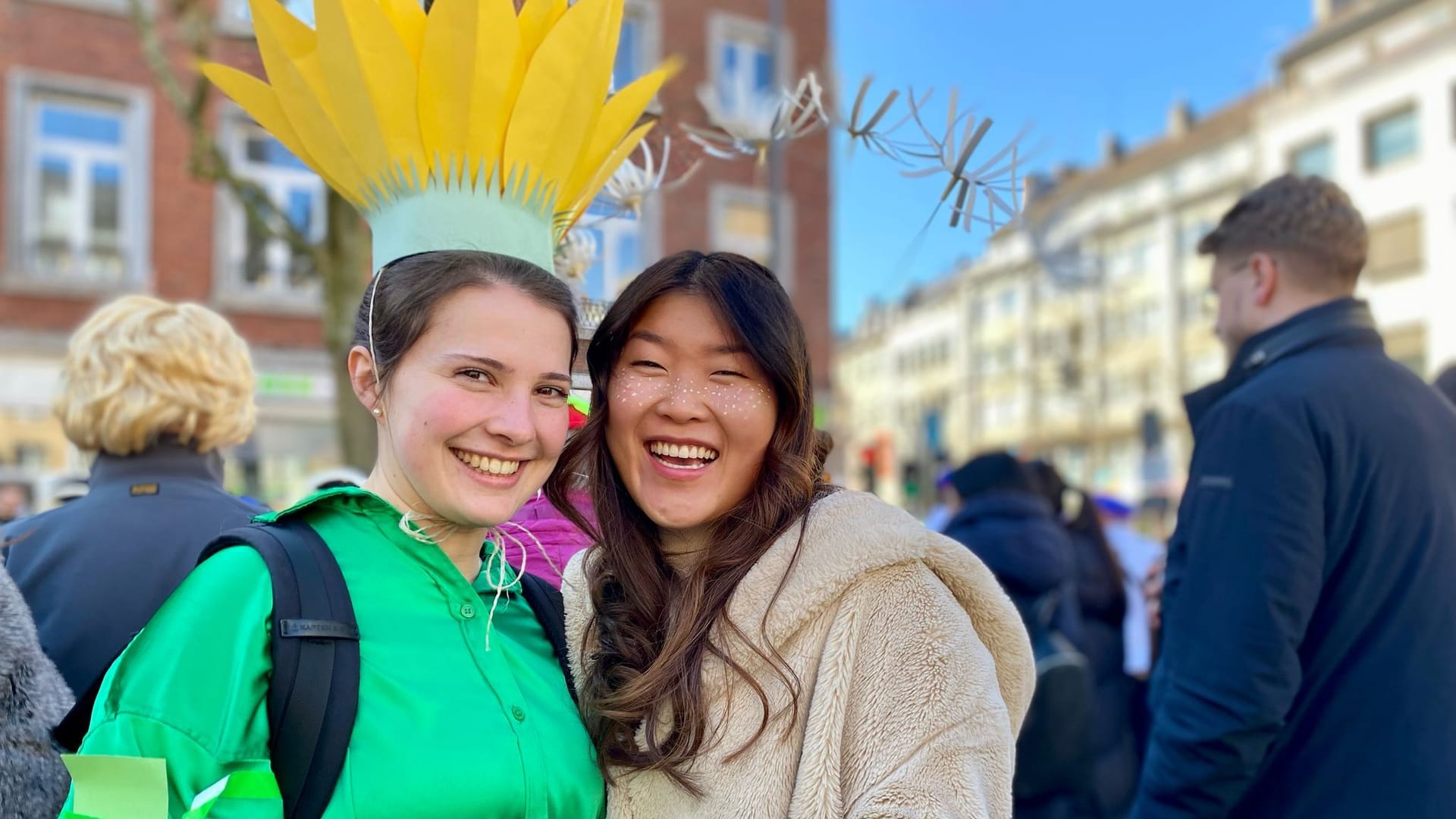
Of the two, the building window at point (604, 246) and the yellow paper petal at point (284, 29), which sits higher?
the yellow paper petal at point (284, 29)

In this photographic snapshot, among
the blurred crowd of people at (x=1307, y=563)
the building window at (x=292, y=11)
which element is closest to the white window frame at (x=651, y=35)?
the building window at (x=292, y=11)

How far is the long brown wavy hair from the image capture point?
6.01 feet

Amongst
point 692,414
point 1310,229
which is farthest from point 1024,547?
point 692,414

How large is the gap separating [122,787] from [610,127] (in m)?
1.29

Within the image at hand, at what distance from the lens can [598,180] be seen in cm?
223

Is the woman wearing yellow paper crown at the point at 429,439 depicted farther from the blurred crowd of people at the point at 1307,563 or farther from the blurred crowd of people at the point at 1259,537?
the blurred crowd of people at the point at 1307,563

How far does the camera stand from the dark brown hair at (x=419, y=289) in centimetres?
181

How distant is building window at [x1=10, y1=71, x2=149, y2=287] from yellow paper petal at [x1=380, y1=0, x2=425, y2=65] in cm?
1353

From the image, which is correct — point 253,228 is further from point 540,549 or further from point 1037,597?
point 540,549

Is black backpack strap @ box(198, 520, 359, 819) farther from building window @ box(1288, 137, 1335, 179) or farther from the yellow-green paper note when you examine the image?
building window @ box(1288, 137, 1335, 179)

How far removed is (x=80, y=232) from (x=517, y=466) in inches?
553

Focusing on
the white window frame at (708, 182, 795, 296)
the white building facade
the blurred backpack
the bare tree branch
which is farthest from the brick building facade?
the white building facade

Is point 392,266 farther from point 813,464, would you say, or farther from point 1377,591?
point 1377,591

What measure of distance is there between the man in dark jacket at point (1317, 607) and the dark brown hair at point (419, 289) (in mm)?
1591
